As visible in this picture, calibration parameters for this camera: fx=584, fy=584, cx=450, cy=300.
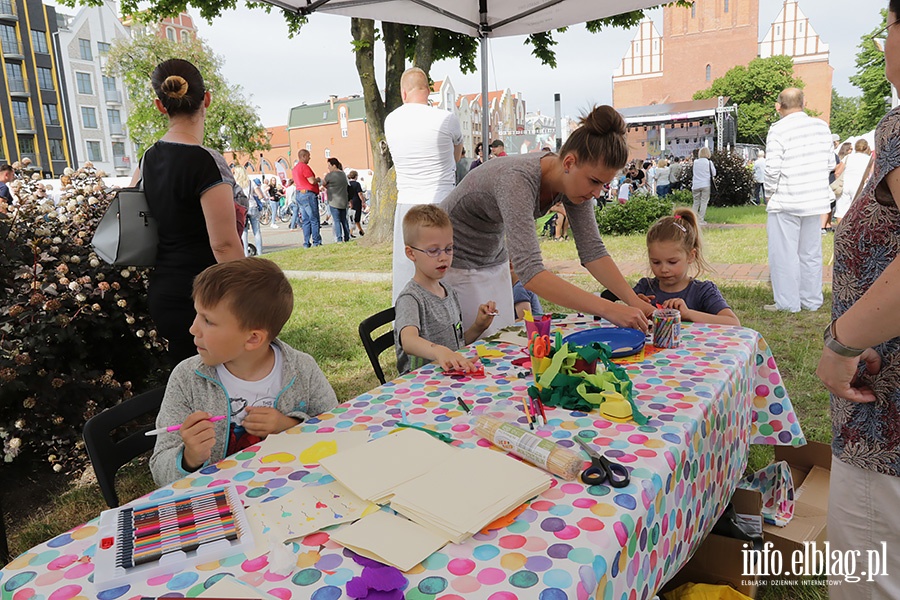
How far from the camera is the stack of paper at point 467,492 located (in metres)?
0.99

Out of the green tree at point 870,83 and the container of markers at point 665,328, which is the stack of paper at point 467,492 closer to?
the container of markers at point 665,328

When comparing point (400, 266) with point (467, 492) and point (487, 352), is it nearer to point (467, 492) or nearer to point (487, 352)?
point (487, 352)

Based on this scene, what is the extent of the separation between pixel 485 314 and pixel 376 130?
8.35 metres

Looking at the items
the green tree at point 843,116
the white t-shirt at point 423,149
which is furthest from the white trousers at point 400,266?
the green tree at point 843,116

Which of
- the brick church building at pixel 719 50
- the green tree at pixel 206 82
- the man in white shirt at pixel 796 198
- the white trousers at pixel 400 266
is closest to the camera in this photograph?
the white trousers at pixel 400 266

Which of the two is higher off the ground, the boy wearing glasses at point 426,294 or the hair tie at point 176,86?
the hair tie at point 176,86

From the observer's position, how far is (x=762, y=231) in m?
10.9

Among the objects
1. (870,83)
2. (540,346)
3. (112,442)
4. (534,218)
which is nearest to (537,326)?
(540,346)

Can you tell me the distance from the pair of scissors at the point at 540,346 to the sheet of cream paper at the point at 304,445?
0.54m

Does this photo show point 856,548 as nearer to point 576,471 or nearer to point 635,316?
point 576,471

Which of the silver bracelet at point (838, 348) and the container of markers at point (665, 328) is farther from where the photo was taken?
the container of markers at point (665, 328)

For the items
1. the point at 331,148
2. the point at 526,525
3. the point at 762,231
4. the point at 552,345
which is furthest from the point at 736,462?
the point at 331,148

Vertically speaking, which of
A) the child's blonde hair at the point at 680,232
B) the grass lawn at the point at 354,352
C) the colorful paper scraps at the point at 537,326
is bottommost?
the grass lawn at the point at 354,352

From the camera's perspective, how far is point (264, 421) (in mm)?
1501
